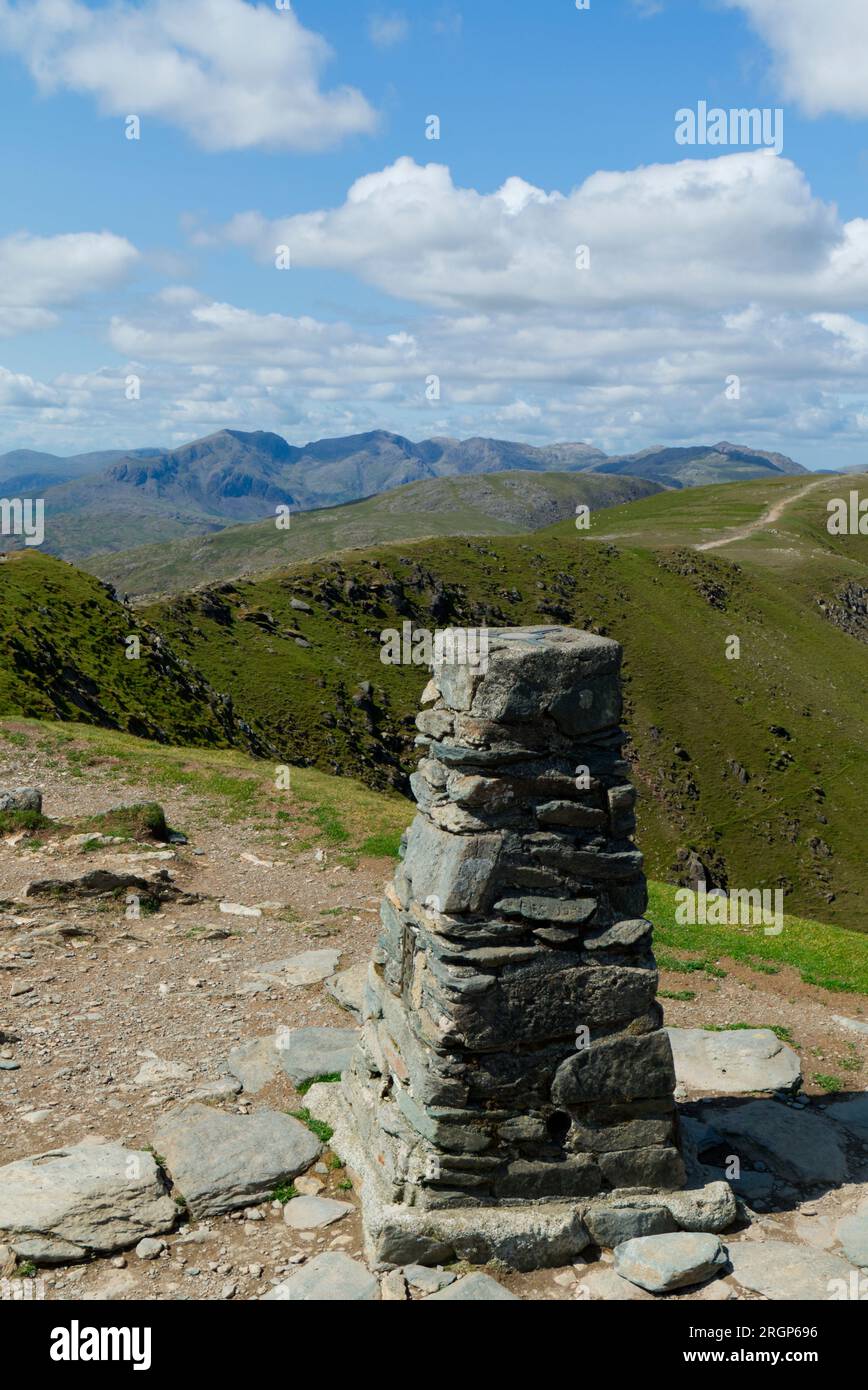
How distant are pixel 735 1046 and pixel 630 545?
175 meters

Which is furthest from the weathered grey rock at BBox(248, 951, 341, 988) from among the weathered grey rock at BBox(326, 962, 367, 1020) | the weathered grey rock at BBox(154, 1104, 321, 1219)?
the weathered grey rock at BBox(154, 1104, 321, 1219)

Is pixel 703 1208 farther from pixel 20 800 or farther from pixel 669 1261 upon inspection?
pixel 20 800

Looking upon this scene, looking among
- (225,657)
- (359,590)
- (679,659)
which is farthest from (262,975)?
(679,659)

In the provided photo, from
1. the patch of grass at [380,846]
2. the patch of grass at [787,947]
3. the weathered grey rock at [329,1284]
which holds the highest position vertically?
the patch of grass at [380,846]

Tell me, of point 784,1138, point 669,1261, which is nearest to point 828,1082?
point 784,1138

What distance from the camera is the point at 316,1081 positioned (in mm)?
13078

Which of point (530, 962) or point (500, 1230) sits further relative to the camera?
point (530, 962)

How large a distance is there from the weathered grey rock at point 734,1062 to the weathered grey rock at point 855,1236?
319 cm

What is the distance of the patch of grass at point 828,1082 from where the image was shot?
46.6 feet

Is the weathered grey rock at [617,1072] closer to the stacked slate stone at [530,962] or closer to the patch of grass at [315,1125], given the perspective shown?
the stacked slate stone at [530,962]

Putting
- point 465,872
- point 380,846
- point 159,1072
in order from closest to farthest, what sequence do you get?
1. point 465,872
2. point 159,1072
3. point 380,846

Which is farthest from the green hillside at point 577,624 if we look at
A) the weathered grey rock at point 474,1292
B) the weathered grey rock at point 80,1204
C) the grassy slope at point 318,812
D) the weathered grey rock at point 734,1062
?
the weathered grey rock at point 474,1292

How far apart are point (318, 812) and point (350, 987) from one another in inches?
506
